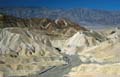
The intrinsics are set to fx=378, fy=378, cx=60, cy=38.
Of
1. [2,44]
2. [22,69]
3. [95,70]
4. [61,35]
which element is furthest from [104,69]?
[61,35]

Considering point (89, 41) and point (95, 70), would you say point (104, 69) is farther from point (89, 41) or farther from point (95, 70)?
point (89, 41)

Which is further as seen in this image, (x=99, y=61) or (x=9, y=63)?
(x=99, y=61)

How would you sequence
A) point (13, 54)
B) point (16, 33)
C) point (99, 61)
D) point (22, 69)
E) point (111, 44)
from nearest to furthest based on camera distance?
1. point (22, 69)
2. point (99, 61)
3. point (13, 54)
4. point (111, 44)
5. point (16, 33)

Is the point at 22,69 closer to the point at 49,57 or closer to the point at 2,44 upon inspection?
the point at 49,57

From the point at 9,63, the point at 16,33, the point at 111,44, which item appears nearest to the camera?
the point at 9,63

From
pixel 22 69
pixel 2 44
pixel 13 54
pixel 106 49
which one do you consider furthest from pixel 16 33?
pixel 22 69

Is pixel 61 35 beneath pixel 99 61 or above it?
above

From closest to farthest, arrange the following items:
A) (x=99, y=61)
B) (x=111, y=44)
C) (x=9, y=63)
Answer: (x=9, y=63) → (x=99, y=61) → (x=111, y=44)

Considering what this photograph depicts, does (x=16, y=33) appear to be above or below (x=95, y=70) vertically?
above

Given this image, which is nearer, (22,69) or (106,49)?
(22,69)
